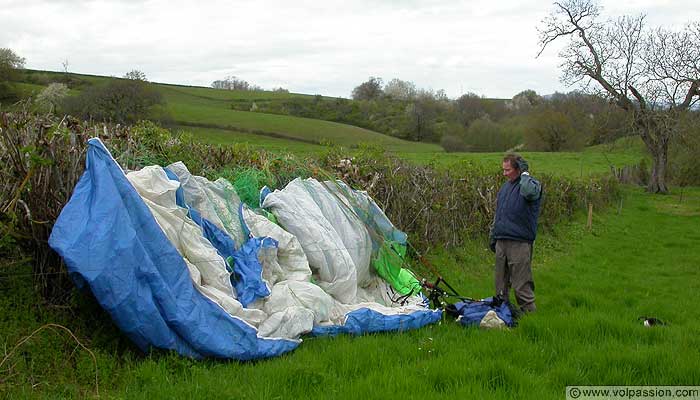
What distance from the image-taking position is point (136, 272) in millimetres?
4480

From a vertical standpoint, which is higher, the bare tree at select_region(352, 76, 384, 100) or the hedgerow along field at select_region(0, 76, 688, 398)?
the bare tree at select_region(352, 76, 384, 100)

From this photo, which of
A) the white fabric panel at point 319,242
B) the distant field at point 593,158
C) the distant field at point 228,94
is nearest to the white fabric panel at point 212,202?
the white fabric panel at point 319,242

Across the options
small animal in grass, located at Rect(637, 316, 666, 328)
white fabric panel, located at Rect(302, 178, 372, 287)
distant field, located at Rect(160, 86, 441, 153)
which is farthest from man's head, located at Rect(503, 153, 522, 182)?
distant field, located at Rect(160, 86, 441, 153)

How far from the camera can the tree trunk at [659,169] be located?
30.0 meters

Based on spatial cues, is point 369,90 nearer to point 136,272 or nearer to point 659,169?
point 659,169

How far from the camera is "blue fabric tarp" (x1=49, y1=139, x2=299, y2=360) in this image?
435cm

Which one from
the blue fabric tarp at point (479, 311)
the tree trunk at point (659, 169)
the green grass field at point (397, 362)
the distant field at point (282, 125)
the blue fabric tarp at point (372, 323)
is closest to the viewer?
the green grass field at point (397, 362)

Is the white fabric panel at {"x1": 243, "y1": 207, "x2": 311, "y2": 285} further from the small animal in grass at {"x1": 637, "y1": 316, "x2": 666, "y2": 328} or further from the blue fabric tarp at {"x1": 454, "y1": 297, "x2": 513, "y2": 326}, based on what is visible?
the small animal in grass at {"x1": 637, "y1": 316, "x2": 666, "y2": 328}

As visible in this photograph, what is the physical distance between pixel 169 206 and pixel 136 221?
64 centimetres

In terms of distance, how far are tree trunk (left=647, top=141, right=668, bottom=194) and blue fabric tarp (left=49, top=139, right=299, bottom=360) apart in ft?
97.9

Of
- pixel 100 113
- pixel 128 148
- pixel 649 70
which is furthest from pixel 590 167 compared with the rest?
pixel 128 148

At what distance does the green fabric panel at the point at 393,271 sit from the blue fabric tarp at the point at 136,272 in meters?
2.57

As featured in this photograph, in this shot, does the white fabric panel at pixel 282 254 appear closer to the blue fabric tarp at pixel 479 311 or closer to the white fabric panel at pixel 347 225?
the white fabric panel at pixel 347 225

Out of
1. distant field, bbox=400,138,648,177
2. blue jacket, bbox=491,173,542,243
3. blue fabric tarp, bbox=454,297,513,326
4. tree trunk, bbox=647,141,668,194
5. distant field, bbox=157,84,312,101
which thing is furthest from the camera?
distant field, bbox=157,84,312,101
